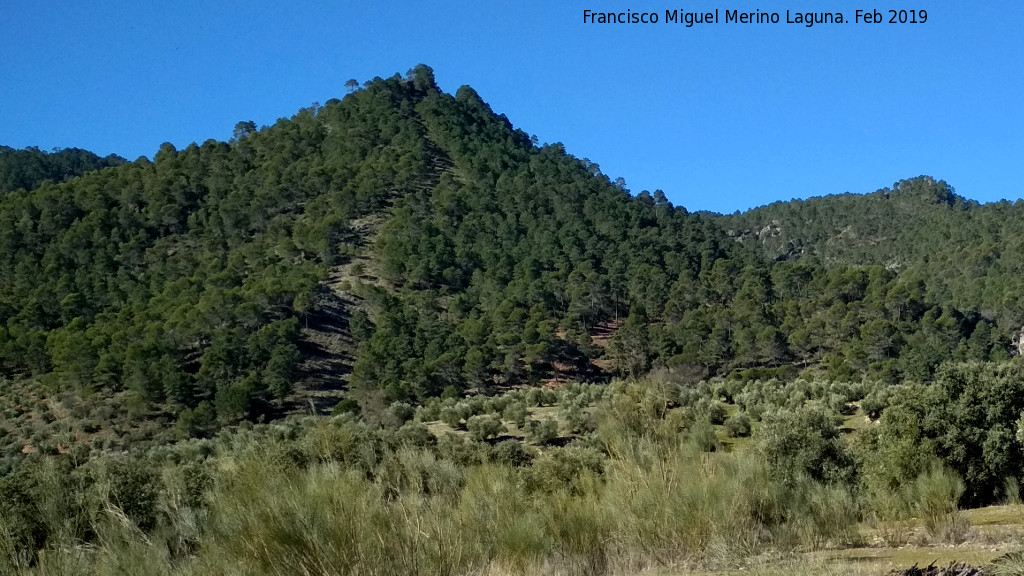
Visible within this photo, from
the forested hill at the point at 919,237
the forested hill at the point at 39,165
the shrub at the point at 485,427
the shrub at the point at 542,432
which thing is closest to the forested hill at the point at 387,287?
the forested hill at the point at 919,237

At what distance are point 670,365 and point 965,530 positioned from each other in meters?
46.8

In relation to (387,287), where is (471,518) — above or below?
below

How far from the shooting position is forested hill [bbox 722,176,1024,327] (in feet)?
246

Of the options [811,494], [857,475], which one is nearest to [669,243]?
[857,475]

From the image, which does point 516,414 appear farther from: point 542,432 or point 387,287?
point 387,287

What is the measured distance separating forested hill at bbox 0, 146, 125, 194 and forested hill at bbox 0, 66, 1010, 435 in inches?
776

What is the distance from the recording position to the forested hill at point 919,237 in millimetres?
75062

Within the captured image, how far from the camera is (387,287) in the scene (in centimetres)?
6831

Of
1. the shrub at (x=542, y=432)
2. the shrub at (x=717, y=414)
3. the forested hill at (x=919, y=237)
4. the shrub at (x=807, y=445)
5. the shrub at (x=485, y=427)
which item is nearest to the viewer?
the shrub at (x=807, y=445)

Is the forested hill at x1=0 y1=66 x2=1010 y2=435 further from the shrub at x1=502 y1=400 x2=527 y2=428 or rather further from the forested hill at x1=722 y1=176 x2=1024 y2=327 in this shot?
the shrub at x1=502 y1=400 x2=527 y2=428

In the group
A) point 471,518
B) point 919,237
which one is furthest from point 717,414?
point 919,237

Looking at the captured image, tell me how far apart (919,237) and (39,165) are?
4164 inches

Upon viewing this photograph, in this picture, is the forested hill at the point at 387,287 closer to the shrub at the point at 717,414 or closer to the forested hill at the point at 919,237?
the forested hill at the point at 919,237

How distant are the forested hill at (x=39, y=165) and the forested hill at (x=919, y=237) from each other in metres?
90.0
